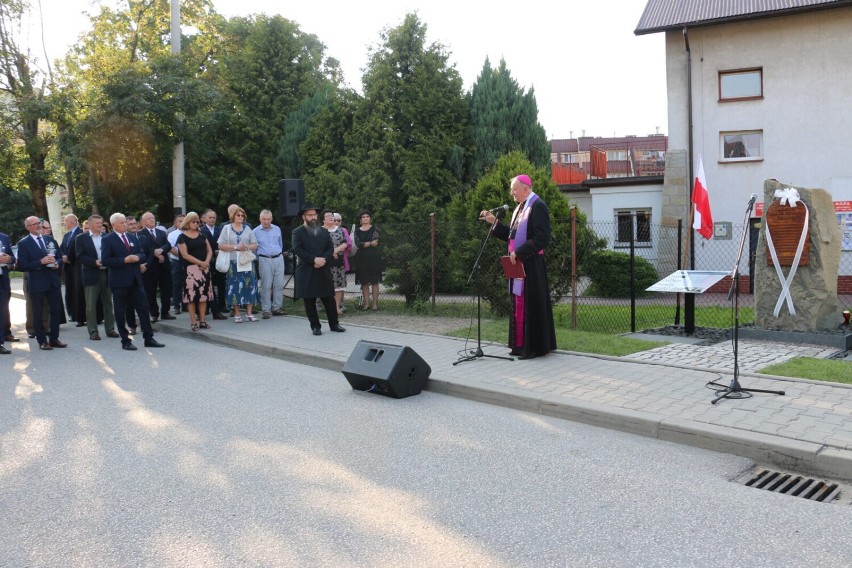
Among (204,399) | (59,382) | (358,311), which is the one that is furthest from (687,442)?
(358,311)

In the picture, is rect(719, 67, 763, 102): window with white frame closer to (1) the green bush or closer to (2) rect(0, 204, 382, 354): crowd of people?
(1) the green bush

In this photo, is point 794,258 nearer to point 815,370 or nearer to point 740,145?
point 815,370

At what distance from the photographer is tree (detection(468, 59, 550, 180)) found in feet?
73.3

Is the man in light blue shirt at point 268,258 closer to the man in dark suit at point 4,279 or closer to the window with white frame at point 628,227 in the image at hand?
the man in dark suit at point 4,279

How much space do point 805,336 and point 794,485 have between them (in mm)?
6035

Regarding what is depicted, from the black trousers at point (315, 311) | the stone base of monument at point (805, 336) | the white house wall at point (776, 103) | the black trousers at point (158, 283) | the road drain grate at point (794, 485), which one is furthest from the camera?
the white house wall at point (776, 103)

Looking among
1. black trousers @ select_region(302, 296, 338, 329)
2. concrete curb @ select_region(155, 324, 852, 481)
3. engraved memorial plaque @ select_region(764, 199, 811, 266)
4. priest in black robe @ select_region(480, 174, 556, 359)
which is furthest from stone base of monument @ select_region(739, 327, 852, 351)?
black trousers @ select_region(302, 296, 338, 329)

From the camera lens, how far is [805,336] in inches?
390

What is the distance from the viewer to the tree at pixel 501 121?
22.3 metres

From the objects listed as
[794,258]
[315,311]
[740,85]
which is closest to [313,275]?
[315,311]

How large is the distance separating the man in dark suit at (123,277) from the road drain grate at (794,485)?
Result: 8418 mm

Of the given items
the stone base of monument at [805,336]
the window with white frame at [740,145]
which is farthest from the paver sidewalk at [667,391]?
the window with white frame at [740,145]

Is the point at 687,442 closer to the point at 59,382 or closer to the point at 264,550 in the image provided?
the point at 264,550

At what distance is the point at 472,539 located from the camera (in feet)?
12.2
